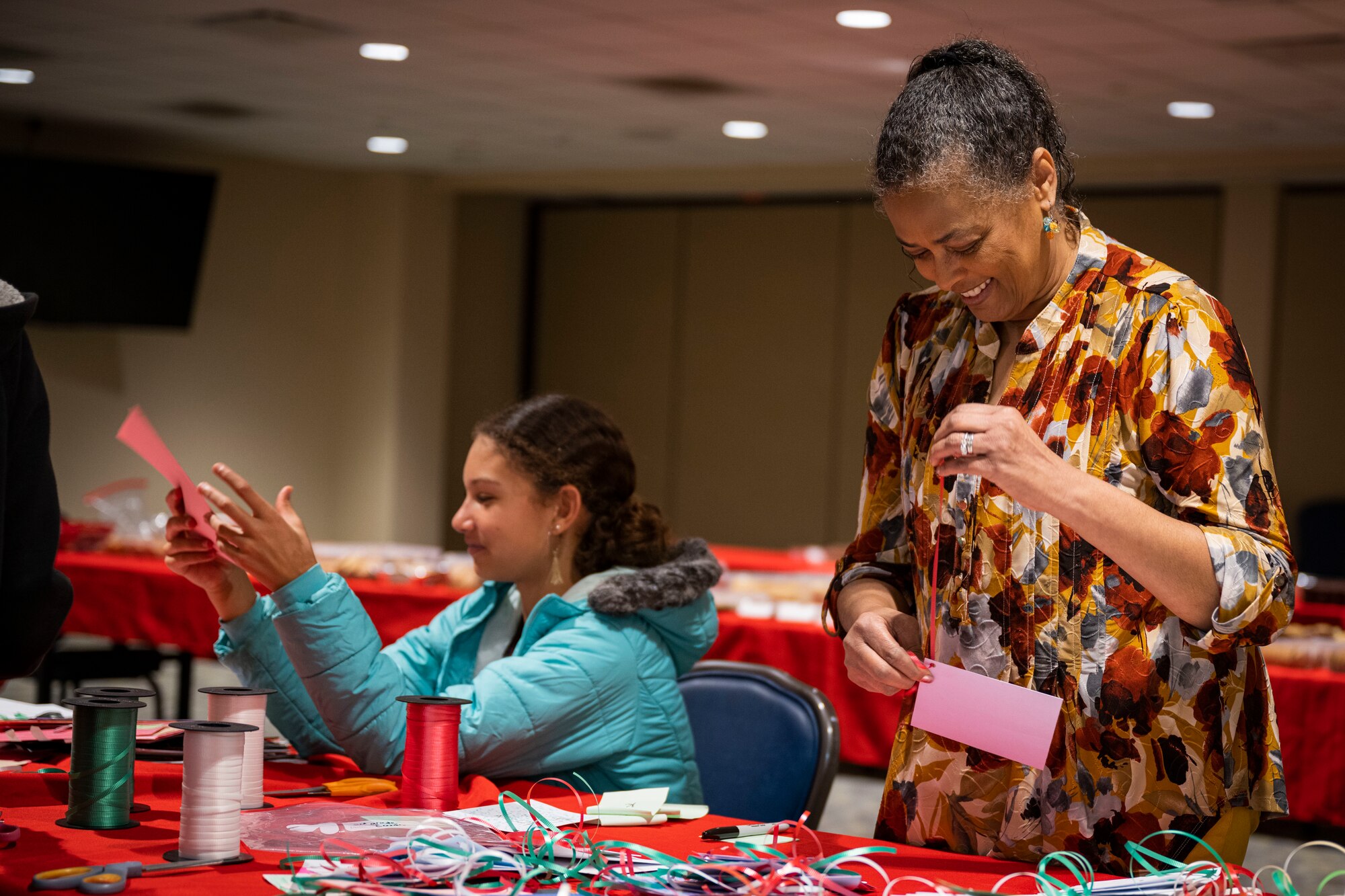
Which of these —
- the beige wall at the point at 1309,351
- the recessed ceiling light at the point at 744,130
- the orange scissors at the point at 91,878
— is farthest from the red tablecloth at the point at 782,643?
the beige wall at the point at 1309,351

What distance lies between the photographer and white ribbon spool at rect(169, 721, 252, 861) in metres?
1.42

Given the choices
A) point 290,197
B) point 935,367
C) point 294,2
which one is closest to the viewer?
point 935,367

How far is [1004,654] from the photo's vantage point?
5.07 feet

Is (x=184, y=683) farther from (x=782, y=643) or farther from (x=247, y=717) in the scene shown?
(x=247, y=717)

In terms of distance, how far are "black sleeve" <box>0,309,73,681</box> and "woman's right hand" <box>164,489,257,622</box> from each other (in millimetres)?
268

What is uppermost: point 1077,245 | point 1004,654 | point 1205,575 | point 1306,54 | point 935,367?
point 1306,54

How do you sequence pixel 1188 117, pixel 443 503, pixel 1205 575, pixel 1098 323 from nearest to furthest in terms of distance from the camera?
pixel 1205 575 → pixel 1098 323 → pixel 1188 117 → pixel 443 503

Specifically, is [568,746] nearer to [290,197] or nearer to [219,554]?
[219,554]

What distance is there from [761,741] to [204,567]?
95 centimetres

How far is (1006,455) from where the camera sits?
1382 mm

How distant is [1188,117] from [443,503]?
6.47 m

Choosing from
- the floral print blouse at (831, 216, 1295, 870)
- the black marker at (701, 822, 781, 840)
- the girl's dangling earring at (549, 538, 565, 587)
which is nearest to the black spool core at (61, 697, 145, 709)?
the black marker at (701, 822, 781, 840)

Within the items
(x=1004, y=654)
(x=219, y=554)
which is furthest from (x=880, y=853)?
(x=219, y=554)

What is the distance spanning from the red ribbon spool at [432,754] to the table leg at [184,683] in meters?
3.36
